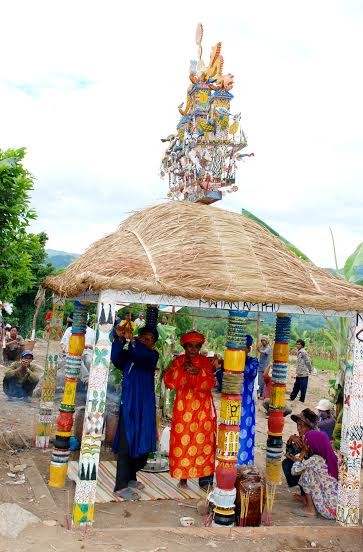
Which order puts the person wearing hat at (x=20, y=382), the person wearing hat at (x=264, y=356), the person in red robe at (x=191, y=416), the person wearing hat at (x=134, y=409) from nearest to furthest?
the person wearing hat at (x=134, y=409) → the person in red robe at (x=191, y=416) → the person wearing hat at (x=20, y=382) → the person wearing hat at (x=264, y=356)

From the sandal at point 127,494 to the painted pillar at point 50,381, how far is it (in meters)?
2.01

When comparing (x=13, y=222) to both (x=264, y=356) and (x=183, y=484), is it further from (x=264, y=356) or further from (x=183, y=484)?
(x=264, y=356)

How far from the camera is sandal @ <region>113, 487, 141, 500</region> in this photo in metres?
6.46

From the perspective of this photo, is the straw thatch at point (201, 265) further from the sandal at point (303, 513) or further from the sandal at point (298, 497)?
A: the sandal at point (298, 497)

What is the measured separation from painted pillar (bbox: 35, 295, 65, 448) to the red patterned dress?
2288 millimetres

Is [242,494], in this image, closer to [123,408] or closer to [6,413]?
[123,408]

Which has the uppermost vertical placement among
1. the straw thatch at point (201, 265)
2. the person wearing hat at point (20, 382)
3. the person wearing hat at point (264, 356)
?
the straw thatch at point (201, 265)

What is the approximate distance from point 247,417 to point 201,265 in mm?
2180

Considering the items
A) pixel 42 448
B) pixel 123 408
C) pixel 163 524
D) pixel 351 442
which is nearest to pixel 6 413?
pixel 42 448

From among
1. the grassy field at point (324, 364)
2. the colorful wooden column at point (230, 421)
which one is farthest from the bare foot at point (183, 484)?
the grassy field at point (324, 364)

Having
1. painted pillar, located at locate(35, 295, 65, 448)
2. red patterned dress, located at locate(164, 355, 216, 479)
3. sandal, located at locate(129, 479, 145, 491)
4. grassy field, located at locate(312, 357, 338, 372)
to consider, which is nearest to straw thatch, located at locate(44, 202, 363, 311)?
painted pillar, located at locate(35, 295, 65, 448)

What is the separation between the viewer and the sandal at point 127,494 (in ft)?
21.2

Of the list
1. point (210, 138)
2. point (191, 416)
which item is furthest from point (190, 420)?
point (210, 138)

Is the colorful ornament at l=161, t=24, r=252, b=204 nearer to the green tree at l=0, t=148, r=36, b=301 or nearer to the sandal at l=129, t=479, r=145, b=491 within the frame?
the green tree at l=0, t=148, r=36, b=301
